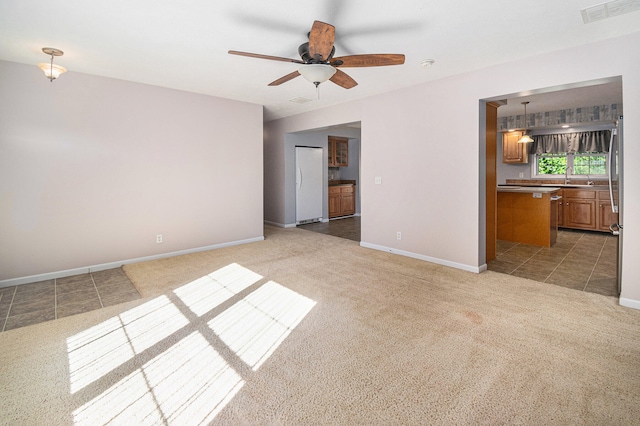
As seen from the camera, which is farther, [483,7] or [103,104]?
[103,104]

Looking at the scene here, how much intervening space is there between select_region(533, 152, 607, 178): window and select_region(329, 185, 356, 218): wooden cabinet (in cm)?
450

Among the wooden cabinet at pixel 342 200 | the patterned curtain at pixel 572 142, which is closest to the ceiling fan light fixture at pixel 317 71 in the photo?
the wooden cabinet at pixel 342 200

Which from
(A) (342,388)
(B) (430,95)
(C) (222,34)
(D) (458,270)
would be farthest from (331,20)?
(D) (458,270)

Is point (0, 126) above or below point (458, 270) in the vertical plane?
above

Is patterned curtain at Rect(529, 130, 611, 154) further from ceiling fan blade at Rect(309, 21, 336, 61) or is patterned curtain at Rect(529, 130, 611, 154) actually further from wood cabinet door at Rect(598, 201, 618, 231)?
ceiling fan blade at Rect(309, 21, 336, 61)

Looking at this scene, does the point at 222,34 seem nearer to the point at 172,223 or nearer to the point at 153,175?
the point at 153,175

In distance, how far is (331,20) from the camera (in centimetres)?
254

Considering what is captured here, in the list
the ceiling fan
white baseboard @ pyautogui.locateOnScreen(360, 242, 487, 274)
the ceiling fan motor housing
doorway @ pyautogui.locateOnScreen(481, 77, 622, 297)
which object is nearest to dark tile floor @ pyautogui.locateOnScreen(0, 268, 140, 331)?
the ceiling fan

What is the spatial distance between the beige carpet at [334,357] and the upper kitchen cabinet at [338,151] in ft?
18.3

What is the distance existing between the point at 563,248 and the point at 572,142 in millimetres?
3332

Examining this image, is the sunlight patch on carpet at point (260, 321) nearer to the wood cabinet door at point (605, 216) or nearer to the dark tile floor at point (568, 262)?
the dark tile floor at point (568, 262)

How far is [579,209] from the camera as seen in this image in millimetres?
6402

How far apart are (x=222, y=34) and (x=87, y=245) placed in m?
3.14

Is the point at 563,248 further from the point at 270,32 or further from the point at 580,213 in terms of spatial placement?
the point at 270,32
